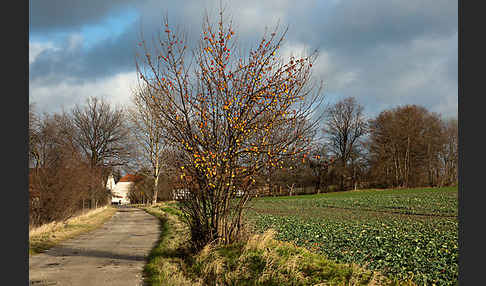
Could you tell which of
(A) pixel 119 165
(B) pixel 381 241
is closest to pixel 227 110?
(B) pixel 381 241

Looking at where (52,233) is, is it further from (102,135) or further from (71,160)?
(102,135)

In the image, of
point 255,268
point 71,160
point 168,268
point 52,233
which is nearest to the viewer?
point 255,268

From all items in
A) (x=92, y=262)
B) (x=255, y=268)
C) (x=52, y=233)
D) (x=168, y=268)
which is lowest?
(x=52, y=233)

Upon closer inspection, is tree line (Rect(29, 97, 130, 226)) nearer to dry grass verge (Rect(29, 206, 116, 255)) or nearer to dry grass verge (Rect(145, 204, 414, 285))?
dry grass verge (Rect(29, 206, 116, 255))

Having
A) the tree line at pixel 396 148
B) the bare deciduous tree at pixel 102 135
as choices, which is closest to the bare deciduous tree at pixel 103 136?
the bare deciduous tree at pixel 102 135

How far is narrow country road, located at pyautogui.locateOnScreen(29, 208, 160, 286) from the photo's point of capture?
718 centimetres

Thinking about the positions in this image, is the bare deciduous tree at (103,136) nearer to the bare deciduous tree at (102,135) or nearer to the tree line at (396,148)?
the bare deciduous tree at (102,135)

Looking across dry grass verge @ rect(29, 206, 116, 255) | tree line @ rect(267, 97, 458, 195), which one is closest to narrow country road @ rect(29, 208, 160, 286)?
dry grass verge @ rect(29, 206, 116, 255)

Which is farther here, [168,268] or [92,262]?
[92,262]

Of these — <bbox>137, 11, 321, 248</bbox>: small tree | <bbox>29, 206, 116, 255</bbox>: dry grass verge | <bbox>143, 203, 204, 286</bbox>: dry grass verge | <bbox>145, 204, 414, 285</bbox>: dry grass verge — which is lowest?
<bbox>29, 206, 116, 255</bbox>: dry grass verge

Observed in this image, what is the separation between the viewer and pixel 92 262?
29.2 feet

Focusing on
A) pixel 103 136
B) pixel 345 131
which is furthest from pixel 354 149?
pixel 103 136

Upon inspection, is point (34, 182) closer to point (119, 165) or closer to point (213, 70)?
point (213, 70)

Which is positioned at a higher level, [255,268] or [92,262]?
[255,268]
